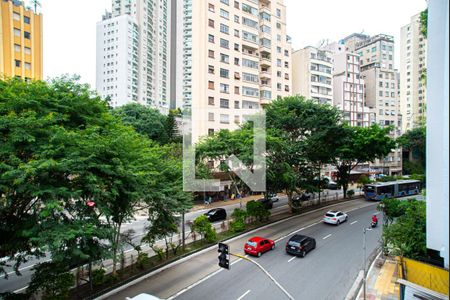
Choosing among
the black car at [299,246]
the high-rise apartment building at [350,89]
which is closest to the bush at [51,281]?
the black car at [299,246]

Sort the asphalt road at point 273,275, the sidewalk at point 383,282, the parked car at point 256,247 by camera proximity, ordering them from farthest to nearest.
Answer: the parked car at point 256,247 → the asphalt road at point 273,275 → the sidewalk at point 383,282

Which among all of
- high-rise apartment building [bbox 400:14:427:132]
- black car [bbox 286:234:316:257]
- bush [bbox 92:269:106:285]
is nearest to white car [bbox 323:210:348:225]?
black car [bbox 286:234:316:257]

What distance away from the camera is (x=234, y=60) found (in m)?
41.0

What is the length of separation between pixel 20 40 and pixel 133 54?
135 feet

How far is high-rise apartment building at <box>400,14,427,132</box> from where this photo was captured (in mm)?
73938

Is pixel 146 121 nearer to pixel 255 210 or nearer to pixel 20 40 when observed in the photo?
pixel 20 40

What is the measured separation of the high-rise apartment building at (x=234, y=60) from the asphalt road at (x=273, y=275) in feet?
71.5

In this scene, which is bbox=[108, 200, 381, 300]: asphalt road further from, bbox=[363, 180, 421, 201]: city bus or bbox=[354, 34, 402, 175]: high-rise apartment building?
bbox=[354, 34, 402, 175]: high-rise apartment building

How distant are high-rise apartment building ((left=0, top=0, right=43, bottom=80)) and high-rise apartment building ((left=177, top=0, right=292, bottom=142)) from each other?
23836mm

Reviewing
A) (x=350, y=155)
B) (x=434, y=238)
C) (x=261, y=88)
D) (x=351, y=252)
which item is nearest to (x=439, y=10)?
(x=434, y=238)

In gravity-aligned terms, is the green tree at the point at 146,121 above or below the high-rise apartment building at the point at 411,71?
below

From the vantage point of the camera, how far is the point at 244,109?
41750mm

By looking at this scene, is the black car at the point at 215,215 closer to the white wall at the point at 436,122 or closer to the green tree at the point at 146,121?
the green tree at the point at 146,121

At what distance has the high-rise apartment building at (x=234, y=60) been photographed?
38.2m
